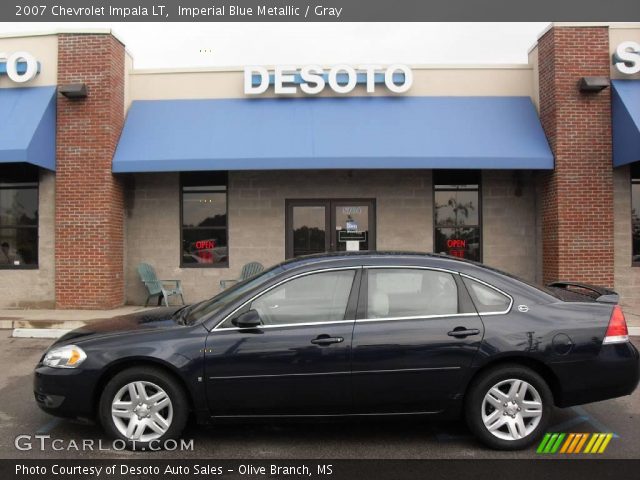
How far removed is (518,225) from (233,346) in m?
8.73

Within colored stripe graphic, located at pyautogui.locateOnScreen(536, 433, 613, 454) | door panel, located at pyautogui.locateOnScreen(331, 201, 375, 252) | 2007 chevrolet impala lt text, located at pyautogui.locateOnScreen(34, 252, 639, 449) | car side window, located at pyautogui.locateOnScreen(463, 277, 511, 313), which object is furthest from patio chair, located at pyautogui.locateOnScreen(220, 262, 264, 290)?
colored stripe graphic, located at pyautogui.locateOnScreen(536, 433, 613, 454)

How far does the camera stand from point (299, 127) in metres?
10.4

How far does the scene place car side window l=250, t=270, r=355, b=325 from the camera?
4.22 metres

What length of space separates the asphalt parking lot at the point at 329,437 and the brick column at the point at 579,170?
211 inches

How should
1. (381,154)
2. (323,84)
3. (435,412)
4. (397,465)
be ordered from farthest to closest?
1. (323,84)
2. (381,154)
3. (435,412)
4. (397,465)

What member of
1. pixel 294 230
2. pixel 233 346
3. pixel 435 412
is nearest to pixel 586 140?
pixel 294 230

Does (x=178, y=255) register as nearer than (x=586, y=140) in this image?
No

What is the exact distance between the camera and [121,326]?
451cm

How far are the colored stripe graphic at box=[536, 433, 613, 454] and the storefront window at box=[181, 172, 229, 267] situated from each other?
8077mm

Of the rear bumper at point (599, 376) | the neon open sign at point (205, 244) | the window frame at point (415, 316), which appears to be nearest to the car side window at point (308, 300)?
the window frame at point (415, 316)

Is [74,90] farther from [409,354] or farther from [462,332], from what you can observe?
[462,332]

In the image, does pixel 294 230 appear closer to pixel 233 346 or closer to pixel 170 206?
pixel 170 206

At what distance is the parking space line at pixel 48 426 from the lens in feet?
14.9

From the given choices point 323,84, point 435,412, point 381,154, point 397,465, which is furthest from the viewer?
point 323,84
